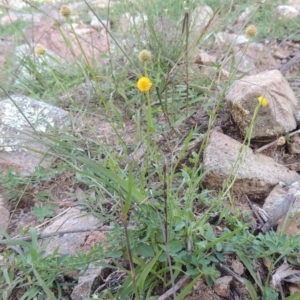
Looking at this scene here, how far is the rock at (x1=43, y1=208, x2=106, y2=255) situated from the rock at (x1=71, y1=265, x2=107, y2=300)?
0.10 meters

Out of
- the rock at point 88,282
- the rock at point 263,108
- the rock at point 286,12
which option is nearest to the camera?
the rock at point 88,282

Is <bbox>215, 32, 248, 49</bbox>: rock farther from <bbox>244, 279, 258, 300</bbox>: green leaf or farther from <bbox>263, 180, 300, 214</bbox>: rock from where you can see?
<bbox>244, 279, 258, 300</bbox>: green leaf

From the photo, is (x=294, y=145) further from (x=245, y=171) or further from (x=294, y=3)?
(x=294, y=3)

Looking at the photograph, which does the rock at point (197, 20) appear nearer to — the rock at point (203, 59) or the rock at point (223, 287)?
the rock at point (203, 59)

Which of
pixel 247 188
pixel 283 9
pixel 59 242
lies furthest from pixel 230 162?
pixel 283 9

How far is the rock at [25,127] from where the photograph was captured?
5.59ft

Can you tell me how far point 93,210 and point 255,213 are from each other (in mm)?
525

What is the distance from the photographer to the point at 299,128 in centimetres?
173

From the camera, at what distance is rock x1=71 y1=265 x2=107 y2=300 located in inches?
46.0

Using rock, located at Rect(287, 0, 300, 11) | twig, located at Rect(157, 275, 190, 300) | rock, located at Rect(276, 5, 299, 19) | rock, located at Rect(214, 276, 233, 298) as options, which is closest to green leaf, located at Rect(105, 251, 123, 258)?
twig, located at Rect(157, 275, 190, 300)

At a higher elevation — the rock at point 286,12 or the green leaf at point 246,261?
the rock at point 286,12

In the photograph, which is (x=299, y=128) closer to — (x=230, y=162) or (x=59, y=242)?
(x=230, y=162)

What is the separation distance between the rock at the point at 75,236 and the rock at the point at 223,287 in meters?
0.36

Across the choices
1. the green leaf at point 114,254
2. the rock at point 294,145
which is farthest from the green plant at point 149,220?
the rock at point 294,145
